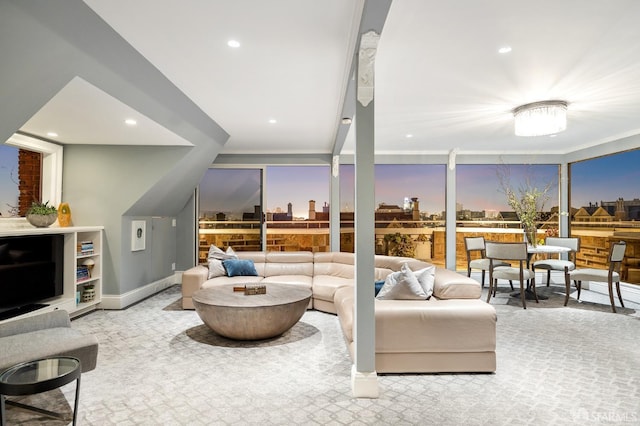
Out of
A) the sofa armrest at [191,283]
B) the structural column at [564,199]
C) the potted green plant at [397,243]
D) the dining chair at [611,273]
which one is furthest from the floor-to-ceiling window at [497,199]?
the sofa armrest at [191,283]

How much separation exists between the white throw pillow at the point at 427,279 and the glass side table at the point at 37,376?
2.67 m

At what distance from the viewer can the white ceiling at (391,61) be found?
2.34m

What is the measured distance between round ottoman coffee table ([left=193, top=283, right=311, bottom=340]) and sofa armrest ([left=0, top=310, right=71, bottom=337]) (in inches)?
43.5

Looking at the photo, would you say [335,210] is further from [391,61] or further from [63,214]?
[63,214]

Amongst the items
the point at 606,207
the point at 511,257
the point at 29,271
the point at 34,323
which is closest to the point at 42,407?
the point at 34,323

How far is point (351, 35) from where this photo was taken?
8.58ft

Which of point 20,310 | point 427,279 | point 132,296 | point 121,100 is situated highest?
point 121,100

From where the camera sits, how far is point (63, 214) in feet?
15.5

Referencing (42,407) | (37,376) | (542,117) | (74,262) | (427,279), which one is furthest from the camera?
(74,262)

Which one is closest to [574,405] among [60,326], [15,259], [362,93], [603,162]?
[362,93]

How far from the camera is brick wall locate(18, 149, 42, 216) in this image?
4.41 m

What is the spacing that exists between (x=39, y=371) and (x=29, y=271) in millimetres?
2335

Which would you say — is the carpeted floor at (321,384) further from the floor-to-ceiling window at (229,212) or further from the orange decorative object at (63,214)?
the floor-to-ceiling window at (229,212)

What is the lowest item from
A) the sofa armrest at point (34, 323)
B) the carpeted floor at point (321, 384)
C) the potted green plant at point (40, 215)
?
the carpeted floor at point (321, 384)
